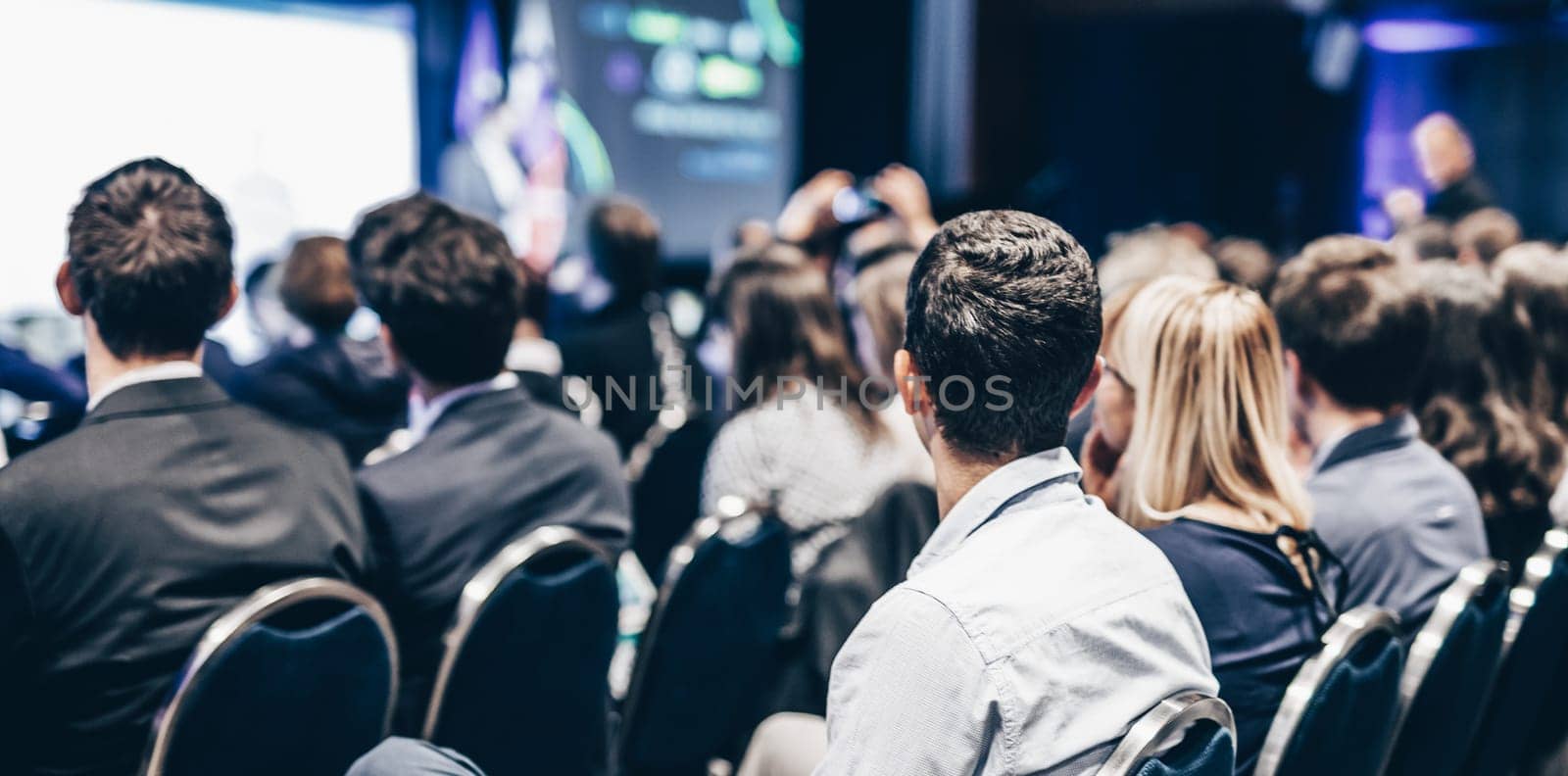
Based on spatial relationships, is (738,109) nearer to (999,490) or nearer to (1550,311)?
(1550,311)

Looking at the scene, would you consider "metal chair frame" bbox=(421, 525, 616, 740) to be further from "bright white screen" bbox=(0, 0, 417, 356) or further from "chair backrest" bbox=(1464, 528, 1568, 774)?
"bright white screen" bbox=(0, 0, 417, 356)

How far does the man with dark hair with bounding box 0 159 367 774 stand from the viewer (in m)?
1.64

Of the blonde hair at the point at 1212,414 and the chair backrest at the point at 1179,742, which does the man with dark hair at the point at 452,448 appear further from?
the chair backrest at the point at 1179,742

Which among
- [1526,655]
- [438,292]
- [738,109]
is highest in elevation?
[738,109]

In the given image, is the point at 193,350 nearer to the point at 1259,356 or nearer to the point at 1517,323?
the point at 1259,356

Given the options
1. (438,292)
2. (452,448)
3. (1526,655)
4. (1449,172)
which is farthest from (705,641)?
(1449,172)

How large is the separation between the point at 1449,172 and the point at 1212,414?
5.20 meters

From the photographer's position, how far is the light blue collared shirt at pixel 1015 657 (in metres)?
1.14

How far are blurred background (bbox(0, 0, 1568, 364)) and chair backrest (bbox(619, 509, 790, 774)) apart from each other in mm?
1204

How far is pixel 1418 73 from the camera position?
9.38m

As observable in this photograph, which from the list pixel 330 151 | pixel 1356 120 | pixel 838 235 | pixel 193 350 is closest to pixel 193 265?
pixel 193 350

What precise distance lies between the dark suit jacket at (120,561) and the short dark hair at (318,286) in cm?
141

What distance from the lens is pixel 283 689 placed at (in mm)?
1627

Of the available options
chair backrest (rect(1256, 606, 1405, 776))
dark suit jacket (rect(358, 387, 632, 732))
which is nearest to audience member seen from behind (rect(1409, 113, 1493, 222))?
chair backrest (rect(1256, 606, 1405, 776))
